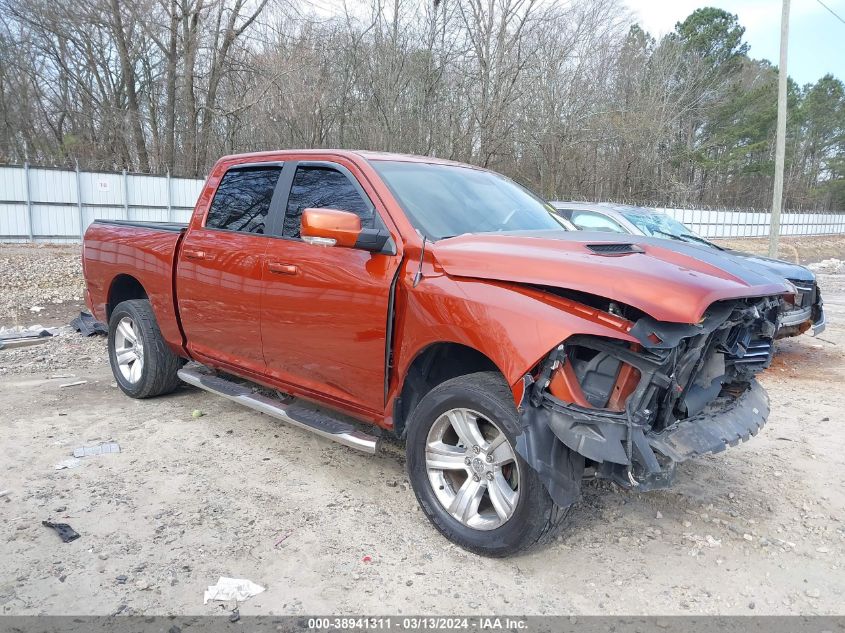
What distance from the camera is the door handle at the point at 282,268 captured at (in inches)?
151

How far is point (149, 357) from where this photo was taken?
5238 mm

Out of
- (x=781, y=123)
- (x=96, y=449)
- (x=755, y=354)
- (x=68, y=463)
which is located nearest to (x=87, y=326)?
(x=96, y=449)

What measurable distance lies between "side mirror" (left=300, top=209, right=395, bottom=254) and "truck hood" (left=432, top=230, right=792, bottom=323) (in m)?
0.33

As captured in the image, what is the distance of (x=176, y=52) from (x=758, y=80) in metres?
42.0

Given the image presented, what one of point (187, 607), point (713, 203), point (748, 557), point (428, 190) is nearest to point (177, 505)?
point (187, 607)

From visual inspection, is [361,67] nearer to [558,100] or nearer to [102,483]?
[558,100]

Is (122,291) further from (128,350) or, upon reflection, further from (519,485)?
(519,485)

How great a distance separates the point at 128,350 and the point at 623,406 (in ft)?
14.7

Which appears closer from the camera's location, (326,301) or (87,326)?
(326,301)

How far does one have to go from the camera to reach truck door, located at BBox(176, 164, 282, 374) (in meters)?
4.20

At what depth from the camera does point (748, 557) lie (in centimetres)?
314

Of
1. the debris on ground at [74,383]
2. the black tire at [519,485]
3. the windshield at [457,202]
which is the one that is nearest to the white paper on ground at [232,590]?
the black tire at [519,485]

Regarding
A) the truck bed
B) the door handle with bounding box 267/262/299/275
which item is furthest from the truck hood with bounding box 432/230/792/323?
the truck bed

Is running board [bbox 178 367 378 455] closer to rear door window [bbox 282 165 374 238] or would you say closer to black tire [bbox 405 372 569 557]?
black tire [bbox 405 372 569 557]
